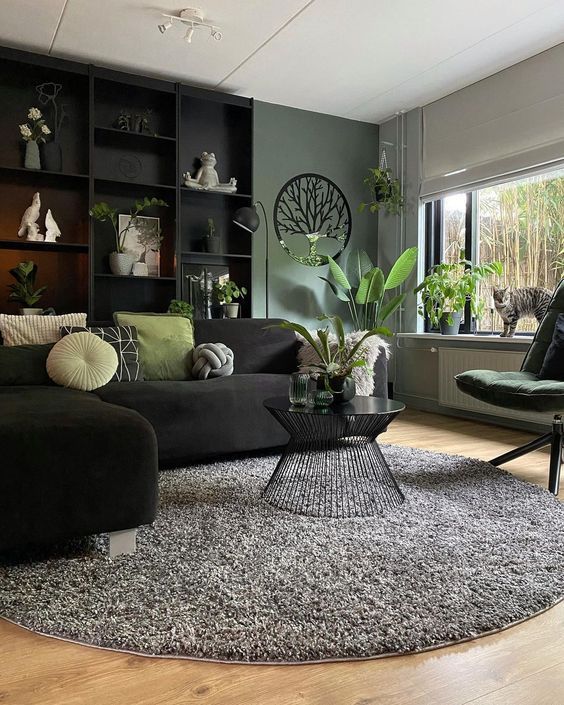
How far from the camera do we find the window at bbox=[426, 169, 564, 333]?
165 inches

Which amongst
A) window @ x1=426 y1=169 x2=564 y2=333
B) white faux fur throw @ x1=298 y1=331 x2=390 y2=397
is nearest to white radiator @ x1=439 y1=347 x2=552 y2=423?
window @ x1=426 y1=169 x2=564 y2=333

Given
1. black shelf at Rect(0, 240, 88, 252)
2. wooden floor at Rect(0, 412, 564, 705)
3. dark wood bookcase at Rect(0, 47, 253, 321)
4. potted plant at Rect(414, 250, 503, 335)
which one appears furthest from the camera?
potted plant at Rect(414, 250, 503, 335)

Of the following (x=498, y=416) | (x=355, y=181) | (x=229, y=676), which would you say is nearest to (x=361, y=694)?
(x=229, y=676)

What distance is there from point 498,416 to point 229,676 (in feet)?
11.7

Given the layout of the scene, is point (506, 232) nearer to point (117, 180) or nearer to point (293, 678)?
point (117, 180)

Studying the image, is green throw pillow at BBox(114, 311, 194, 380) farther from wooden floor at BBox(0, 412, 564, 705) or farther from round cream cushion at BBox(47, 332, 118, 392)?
wooden floor at BBox(0, 412, 564, 705)

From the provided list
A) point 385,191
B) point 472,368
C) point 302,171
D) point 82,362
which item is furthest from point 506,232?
point 82,362

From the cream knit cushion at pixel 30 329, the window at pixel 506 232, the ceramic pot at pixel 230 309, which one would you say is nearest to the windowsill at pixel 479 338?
the window at pixel 506 232

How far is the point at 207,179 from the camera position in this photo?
4730 mm

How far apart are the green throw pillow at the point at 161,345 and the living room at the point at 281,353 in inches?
0.7

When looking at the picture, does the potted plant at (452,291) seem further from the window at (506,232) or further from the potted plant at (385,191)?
the potted plant at (385,191)

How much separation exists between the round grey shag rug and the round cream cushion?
0.85m

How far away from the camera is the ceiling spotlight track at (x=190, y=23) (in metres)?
3.61

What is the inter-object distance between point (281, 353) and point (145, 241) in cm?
160
